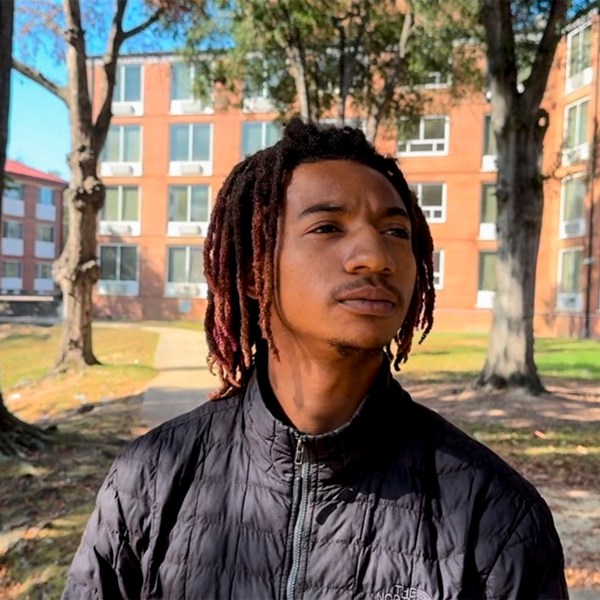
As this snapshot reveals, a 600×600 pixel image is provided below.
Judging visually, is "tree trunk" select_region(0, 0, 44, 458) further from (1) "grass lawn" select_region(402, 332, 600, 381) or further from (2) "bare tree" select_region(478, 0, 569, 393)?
(2) "bare tree" select_region(478, 0, 569, 393)

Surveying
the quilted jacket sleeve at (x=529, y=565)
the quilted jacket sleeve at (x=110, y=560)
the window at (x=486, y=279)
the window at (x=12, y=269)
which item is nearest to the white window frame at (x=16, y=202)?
the window at (x=12, y=269)

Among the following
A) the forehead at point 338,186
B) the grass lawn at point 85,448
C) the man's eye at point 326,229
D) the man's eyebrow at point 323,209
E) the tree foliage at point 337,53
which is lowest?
the grass lawn at point 85,448

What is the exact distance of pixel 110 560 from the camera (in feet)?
4.56

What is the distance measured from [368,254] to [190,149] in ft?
97.2

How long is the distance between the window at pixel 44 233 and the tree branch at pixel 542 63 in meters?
48.9

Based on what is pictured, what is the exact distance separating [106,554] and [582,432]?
688 cm

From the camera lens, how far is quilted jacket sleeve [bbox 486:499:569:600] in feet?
3.97

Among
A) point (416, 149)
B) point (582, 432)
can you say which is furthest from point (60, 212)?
point (582, 432)

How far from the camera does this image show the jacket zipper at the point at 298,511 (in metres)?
1.31

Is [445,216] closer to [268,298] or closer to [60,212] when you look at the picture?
[268,298]

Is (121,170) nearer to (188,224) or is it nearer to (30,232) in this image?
(188,224)

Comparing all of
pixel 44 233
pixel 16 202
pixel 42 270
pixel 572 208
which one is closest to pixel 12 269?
pixel 42 270

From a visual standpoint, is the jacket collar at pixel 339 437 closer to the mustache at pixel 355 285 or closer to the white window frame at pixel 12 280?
the mustache at pixel 355 285

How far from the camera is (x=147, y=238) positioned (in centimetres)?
3030
